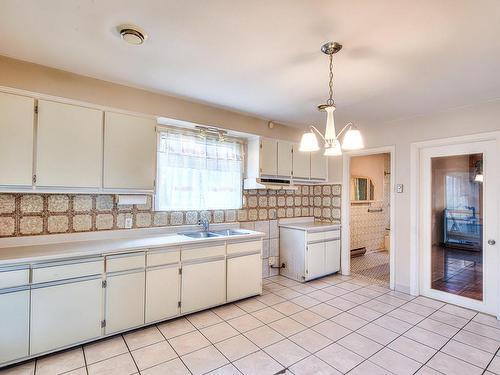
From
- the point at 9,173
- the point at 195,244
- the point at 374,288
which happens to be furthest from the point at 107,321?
the point at 374,288

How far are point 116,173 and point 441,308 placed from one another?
4.14m

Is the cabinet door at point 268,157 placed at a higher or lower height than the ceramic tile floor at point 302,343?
higher

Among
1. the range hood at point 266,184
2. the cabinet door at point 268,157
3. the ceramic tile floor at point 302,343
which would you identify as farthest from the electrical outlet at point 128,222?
the cabinet door at point 268,157

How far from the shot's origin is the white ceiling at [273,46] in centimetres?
170

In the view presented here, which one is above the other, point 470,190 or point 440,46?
point 440,46

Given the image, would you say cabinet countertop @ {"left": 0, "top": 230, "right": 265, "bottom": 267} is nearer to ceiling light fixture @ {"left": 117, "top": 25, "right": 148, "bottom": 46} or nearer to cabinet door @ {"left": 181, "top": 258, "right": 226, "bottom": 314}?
cabinet door @ {"left": 181, "top": 258, "right": 226, "bottom": 314}

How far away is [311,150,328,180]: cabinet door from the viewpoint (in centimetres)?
477

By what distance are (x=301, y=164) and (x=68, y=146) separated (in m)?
3.27

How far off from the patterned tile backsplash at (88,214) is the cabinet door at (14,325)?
0.67 metres

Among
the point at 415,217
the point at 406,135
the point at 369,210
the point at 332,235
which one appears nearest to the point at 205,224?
the point at 332,235

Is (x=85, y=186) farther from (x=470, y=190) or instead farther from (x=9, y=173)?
(x=470, y=190)

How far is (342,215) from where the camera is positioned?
15.8ft

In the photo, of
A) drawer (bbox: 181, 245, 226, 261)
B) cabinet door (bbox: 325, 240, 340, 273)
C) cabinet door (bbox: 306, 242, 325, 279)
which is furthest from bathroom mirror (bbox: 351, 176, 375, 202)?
drawer (bbox: 181, 245, 226, 261)

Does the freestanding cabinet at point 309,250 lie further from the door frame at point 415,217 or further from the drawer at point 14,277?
the drawer at point 14,277
